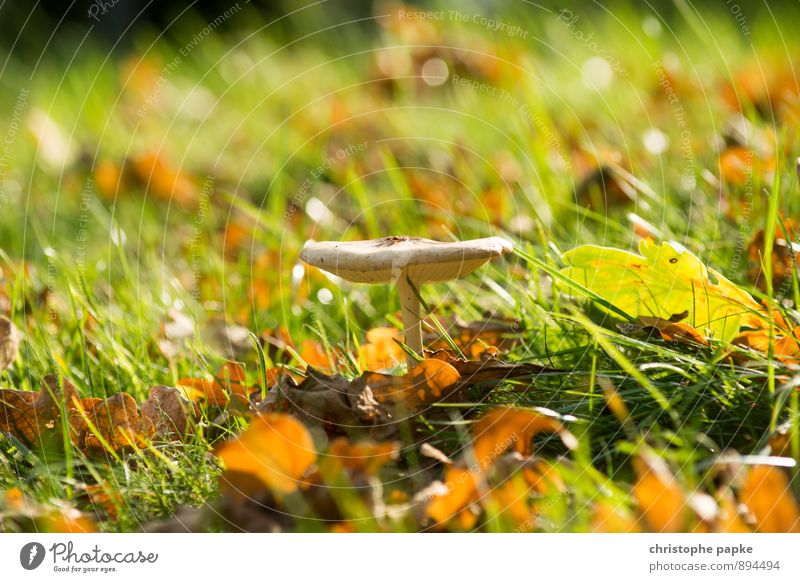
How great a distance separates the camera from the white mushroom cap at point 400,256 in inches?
54.5

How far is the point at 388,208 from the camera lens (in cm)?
300

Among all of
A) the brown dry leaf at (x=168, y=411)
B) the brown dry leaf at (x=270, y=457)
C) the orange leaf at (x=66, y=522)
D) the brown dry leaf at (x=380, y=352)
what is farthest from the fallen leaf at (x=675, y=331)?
the orange leaf at (x=66, y=522)

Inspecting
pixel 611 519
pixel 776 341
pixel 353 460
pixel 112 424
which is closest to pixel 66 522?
pixel 112 424

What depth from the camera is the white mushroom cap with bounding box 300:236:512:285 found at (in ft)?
4.54

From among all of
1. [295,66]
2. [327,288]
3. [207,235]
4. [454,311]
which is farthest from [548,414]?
[295,66]

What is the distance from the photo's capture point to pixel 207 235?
3146 millimetres

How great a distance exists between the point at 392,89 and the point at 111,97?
191cm

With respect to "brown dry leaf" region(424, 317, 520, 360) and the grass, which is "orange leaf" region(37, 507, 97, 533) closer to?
the grass

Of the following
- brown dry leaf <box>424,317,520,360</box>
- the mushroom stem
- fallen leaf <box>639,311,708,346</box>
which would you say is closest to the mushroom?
the mushroom stem

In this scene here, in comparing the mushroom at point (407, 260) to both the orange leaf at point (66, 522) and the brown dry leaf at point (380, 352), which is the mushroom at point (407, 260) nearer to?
the brown dry leaf at point (380, 352)

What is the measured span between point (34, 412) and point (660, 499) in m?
1.21

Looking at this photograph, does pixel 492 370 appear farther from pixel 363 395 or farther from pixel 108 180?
pixel 108 180

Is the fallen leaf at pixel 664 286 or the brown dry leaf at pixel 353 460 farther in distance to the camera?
the fallen leaf at pixel 664 286

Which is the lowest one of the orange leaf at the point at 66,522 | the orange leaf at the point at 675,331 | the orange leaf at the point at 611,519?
the orange leaf at the point at 611,519
